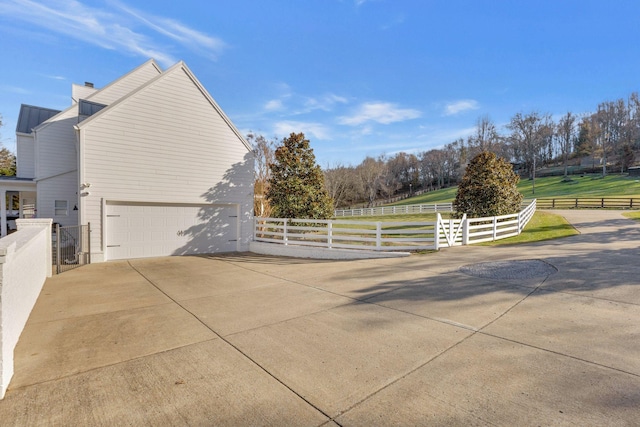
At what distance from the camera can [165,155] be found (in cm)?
1149

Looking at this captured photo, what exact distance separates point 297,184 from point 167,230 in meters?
5.50

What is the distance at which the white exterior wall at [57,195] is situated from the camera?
13906 millimetres

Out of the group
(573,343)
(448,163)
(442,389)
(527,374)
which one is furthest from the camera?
(448,163)

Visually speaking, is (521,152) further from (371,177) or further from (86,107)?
(86,107)

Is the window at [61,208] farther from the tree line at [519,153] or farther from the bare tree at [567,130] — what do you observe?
the bare tree at [567,130]

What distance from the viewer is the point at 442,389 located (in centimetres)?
264

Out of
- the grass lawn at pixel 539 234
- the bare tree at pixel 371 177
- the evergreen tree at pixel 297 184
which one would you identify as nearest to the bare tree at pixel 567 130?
the bare tree at pixel 371 177

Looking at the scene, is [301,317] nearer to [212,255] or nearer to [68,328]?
[68,328]

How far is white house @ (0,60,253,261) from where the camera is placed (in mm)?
10406

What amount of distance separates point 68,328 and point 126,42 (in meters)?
11.2

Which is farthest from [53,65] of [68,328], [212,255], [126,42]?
[68,328]

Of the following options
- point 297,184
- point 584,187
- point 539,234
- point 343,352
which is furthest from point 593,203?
point 343,352

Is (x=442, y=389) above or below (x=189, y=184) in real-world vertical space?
below

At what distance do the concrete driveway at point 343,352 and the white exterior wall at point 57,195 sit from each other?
33.1 feet
